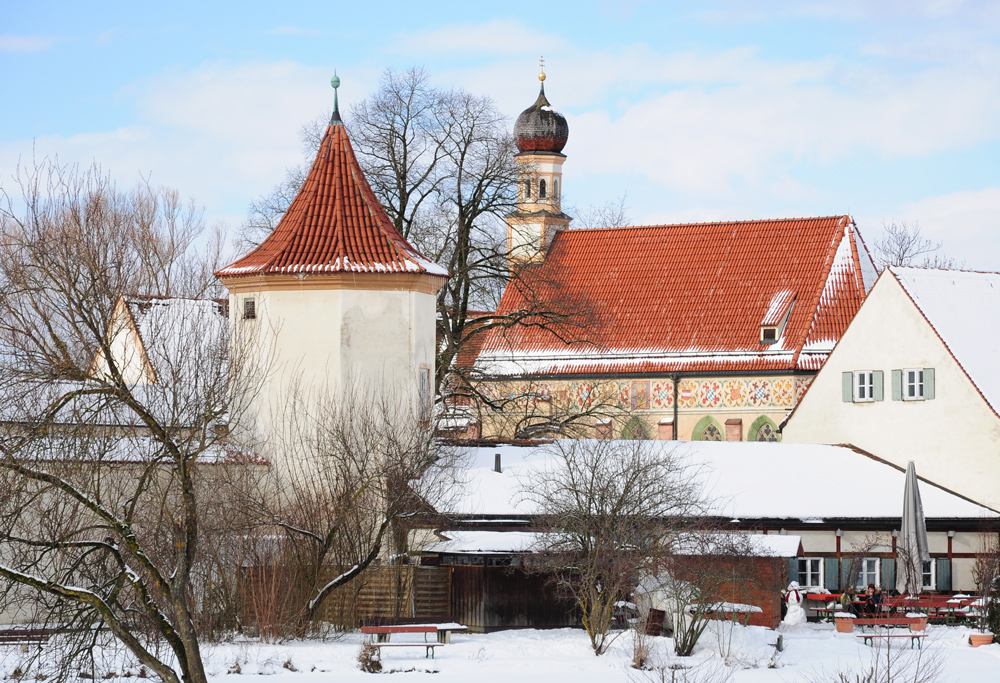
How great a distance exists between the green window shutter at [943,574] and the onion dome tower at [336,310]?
9.91m

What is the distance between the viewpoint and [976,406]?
109 ft

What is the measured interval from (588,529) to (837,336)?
20745mm

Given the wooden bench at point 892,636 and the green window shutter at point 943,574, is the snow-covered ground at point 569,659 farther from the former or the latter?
the green window shutter at point 943,574

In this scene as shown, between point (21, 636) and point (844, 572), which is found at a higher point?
point (844, 572)

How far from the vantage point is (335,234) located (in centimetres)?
3081

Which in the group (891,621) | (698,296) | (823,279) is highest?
(823,279)

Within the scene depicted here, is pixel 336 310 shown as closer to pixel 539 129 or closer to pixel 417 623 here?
pixel 417 623

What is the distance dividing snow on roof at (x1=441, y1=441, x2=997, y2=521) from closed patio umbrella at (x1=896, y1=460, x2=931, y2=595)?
159cm

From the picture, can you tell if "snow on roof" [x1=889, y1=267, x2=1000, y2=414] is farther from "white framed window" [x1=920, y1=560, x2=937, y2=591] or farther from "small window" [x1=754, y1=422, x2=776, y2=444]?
"small window" [x1=754, y1=422, x2=776, y2=444]

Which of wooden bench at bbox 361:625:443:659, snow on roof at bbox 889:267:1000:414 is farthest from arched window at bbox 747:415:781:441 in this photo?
wooden bench at bbox 361:625:443:659

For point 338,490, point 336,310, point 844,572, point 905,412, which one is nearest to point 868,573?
point 844,572

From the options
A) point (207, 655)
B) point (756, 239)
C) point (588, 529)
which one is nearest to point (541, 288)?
point (756, 239)

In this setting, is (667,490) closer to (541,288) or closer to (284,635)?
(284,635)

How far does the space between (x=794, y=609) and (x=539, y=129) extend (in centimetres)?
3217
